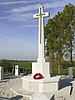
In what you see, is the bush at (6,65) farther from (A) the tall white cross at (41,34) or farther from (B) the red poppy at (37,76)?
(B) the red poppy at (37,76)

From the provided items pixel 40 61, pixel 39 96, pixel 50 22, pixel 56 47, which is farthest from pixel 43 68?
pixel 50 22

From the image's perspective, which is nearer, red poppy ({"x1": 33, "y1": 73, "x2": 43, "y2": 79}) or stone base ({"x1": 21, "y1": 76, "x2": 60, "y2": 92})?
stone base ({"x1": 21, "y1": 76, "x2": 60, "y2": 92})

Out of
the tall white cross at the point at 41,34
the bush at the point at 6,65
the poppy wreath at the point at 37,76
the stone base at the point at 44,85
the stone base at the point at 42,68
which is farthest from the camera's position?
the bush at the point at 6,65

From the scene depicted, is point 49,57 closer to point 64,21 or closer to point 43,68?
point 64,21

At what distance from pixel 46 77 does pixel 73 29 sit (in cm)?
1199

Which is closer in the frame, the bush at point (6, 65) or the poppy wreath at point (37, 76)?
the poppy wreath at point (37, 76)

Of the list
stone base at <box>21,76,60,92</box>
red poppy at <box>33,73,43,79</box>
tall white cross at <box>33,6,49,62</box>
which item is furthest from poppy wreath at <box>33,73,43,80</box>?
tall white cross at <box>33,6,49,62</box>

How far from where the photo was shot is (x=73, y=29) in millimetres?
22250

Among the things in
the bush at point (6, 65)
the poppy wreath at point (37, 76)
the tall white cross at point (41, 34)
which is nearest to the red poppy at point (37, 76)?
the poppy wreath at point (37, 76)

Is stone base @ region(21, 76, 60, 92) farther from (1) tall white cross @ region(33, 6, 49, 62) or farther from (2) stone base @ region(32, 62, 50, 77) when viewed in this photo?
(1) tall white cross @ region(33, 6, 49, 62)

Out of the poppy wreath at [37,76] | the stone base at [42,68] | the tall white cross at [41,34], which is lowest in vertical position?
the poppy wreath at [37,76]

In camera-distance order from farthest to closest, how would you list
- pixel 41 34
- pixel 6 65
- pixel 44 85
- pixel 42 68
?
pixel 6 65, pixel 41 34, pixel 42 68, pixel 44 85

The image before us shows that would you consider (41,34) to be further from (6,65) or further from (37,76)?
(6,65)

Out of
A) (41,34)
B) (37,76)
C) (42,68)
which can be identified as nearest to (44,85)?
(37,76)
